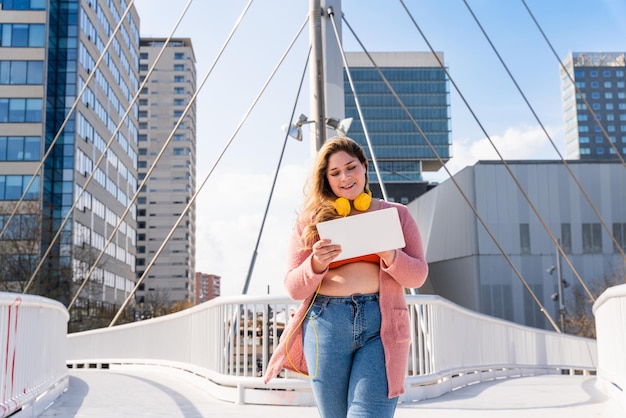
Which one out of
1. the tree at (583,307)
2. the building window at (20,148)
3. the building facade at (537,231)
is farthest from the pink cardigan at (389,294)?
the building window at (20,148)

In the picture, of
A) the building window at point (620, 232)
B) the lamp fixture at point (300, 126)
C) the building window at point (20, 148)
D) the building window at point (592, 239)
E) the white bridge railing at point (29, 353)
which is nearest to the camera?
the white bridge railing at point (29, 353)

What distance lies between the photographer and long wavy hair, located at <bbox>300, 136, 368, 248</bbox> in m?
2.61

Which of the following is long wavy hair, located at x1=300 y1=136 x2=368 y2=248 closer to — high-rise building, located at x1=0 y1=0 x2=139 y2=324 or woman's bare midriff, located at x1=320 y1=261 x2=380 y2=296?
woman's bare midriff, located at x1=320 y1=261 x2=380 y2=296

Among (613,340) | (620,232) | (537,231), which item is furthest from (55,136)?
(613,340)

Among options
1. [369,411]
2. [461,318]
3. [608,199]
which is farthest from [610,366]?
[608,199]

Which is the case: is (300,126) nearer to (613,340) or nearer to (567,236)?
(613,340)

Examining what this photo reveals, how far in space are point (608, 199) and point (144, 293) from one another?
75.5 metres

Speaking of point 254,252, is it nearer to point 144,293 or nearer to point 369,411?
point 369,411

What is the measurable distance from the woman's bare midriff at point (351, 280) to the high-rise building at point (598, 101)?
159 m

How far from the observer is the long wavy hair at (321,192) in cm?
261

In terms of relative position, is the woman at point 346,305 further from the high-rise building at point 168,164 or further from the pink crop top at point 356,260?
the high-rise building at point 168,164

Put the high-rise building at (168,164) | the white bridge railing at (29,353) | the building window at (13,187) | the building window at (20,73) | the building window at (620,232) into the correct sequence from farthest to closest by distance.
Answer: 1. the high-rise building at (168,164)
2. the building window at (20,73)
3. the building window at (13,187)
4. the building window at (620,232)
5. the white bridge railing at (29,353)

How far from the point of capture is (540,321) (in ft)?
148

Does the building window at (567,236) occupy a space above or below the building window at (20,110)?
below
